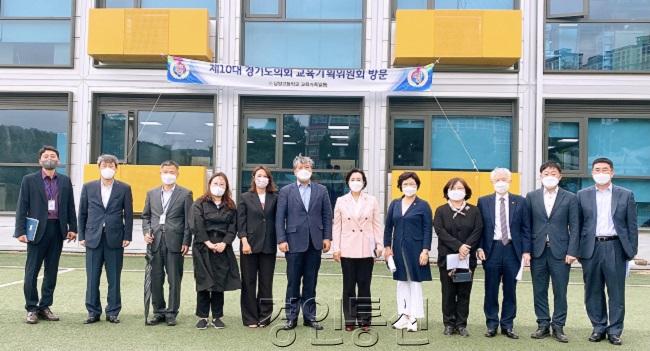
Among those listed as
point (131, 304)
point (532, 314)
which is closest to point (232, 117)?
point (131, 304)

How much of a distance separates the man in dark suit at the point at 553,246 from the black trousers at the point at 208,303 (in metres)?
3.11

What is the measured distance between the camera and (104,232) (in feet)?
21.1

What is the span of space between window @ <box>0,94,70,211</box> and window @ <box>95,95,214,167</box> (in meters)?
0.88

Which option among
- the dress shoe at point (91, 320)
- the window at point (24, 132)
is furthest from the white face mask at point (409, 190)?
the window at point (24, 132)

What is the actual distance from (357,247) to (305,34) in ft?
24.6

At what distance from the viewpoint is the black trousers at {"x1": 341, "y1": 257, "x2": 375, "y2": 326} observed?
611cm

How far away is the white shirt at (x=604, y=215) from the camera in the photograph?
5.98 m

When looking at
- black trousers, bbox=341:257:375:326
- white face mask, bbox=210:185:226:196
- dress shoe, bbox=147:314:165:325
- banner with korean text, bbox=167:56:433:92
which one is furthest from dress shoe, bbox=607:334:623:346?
banner with korean text, bbox=167:56:433:92

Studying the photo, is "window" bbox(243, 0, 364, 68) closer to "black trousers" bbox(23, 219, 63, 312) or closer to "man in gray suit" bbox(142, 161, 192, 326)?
"man in gray suit" bbox(142, 161, 192, 326)

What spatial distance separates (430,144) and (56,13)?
8203 millimetres

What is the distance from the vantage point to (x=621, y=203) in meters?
5.95

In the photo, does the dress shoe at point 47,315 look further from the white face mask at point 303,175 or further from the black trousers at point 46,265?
the white face mask at point 303,175

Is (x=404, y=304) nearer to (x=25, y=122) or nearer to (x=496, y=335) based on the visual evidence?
(x=496, y=335)

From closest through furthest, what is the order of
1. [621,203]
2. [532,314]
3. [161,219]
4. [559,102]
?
[621,203], [161,219], [532,314], [559,102]
